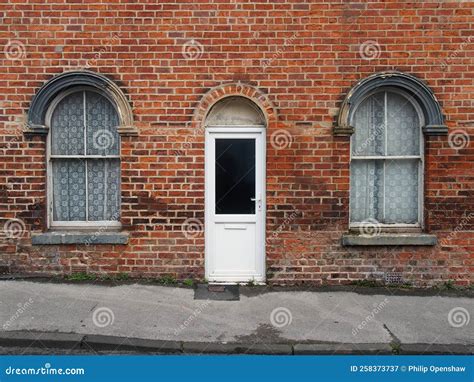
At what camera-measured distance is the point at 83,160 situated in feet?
24.9

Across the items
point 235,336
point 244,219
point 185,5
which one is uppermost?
point 185,5

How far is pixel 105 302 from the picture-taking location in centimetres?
643

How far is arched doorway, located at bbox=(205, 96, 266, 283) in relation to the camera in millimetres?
7469

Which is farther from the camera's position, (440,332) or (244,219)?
(244,219)

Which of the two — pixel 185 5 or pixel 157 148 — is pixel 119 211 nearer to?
pixel 157 148

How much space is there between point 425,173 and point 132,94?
4546mm

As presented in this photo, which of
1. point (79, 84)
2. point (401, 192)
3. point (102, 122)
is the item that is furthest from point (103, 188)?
point (401, 192)

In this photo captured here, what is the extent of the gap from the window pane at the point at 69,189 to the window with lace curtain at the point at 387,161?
13.7ft

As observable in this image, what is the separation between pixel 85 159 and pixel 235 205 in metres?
2.41

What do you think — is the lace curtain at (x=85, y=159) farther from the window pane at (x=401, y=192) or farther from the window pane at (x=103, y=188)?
the window pane at (x=401, y=192)

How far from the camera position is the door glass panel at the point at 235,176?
296 inches

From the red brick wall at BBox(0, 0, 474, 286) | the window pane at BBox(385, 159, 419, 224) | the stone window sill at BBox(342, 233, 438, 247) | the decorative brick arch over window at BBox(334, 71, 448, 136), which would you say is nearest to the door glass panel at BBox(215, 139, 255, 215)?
the red brick wall at BBox(0, 0, 474, 286)

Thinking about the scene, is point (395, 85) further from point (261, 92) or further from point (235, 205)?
point (235, 205)

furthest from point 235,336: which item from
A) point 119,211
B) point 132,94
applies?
point 132,94
